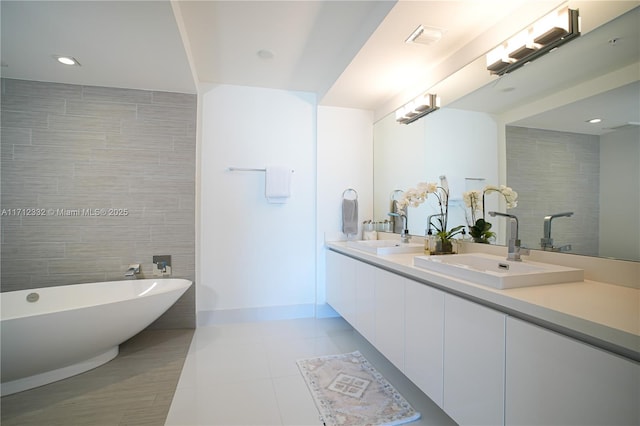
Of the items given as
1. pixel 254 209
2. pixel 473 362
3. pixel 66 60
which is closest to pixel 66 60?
pixel 66 60

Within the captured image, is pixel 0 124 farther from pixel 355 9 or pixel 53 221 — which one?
pixel 355 9

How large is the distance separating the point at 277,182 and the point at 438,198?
5.20 feet

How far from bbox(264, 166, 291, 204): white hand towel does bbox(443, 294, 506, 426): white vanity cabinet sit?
6.79 ft

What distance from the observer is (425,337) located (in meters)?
1.46

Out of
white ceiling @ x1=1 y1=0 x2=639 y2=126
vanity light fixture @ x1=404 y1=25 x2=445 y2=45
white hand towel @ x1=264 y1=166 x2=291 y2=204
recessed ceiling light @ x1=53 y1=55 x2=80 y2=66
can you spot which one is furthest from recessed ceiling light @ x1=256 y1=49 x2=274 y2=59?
recessed ceiling light @ x1=53 y1=55 x2=80 y2=66

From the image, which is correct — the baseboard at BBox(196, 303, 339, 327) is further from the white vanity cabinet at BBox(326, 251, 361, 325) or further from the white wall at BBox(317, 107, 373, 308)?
the white vanity cabinet at BBox(326, 251, 361, 325)

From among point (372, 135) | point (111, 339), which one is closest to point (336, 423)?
point (111, 339)

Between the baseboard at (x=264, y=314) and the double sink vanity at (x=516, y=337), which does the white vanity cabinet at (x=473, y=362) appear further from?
the baseboard at (x=264, y=314)

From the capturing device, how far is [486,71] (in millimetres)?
1818

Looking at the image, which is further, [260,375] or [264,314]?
[264,314]

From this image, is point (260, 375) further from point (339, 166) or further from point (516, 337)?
point (339, 166)

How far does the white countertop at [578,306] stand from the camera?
2.48 ft

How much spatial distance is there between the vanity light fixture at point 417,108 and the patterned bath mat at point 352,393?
6.80 feet

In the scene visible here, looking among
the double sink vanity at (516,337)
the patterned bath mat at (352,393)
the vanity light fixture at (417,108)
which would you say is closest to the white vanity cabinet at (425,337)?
the double sink vanity at (516,337)
